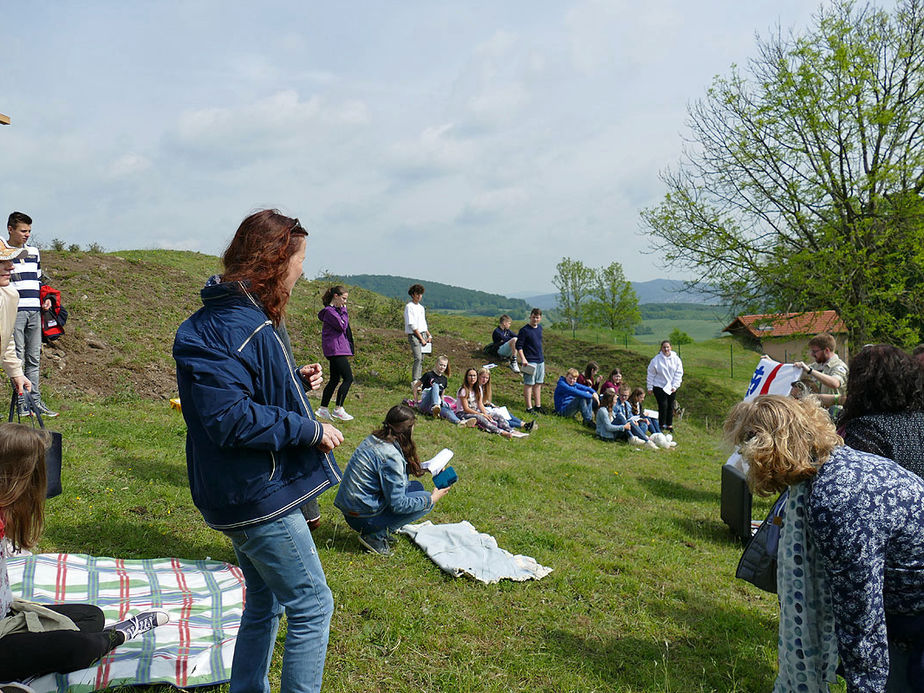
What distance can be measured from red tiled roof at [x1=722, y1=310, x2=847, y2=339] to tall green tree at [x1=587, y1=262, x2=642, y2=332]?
24980 millimetres

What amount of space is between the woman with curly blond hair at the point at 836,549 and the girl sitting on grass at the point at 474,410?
317 inches

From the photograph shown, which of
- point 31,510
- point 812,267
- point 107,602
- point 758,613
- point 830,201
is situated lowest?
point 758,613

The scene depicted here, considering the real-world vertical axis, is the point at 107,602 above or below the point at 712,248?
below

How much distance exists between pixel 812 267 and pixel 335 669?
15294mm

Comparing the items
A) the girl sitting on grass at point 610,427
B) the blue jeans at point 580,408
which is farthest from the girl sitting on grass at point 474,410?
the blue jeans at point 580,408

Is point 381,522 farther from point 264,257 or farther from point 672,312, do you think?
point 672,312

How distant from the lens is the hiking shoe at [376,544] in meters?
4.90

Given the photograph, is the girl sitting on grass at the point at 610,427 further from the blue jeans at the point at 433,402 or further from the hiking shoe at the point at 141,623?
the hiking shoe at the point at 141,623

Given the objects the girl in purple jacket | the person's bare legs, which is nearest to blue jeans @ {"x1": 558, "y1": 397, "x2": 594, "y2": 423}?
the person's bare legs

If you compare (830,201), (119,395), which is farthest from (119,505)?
(830,201)

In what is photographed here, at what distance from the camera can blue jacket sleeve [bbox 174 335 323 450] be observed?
2.13m

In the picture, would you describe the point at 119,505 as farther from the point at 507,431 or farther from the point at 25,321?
the point at 507,431

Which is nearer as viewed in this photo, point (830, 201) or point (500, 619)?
point (500, 619)

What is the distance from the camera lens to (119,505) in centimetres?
529
